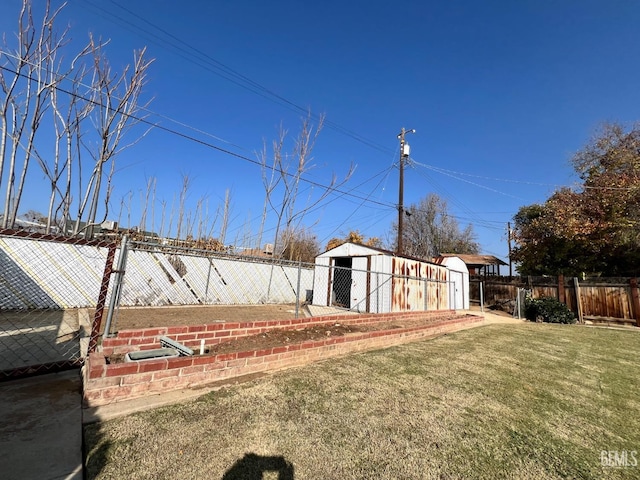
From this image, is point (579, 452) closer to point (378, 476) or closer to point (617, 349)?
point (378, 476)

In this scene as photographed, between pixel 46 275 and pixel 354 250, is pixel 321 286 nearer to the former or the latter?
pixel 354 250

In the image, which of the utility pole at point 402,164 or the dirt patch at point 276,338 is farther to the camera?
the utility pole at point 402,164

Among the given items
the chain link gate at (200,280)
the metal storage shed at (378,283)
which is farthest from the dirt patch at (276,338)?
the metal storage shed at (378,283)

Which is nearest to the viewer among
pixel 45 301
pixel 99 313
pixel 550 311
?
pixel 99 313

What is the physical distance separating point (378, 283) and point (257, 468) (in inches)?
332

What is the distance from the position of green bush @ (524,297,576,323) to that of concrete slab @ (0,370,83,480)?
14839 mm

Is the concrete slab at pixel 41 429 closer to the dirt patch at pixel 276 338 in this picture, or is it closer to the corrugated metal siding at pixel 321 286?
the dirt patch at pixel 276 338

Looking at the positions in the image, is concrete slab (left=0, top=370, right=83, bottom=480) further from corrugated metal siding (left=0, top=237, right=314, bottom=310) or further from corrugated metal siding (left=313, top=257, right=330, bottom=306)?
corrugated metal siding (left=313, top=257, right=330, bottom=306)

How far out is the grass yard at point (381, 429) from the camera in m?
1.80

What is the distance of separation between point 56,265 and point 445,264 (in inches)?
552

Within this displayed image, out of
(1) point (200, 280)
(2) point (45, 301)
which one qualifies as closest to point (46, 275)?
(2) point (45, 301)

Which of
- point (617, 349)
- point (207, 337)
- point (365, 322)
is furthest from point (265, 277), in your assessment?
point (617, 349)

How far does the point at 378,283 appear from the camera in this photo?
9.84 metres

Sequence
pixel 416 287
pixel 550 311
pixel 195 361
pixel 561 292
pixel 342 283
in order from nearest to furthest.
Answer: pixel 195 361 → pixel 416 287 → pixel 550 311 → pixel 342 283 → pixel 561 292
